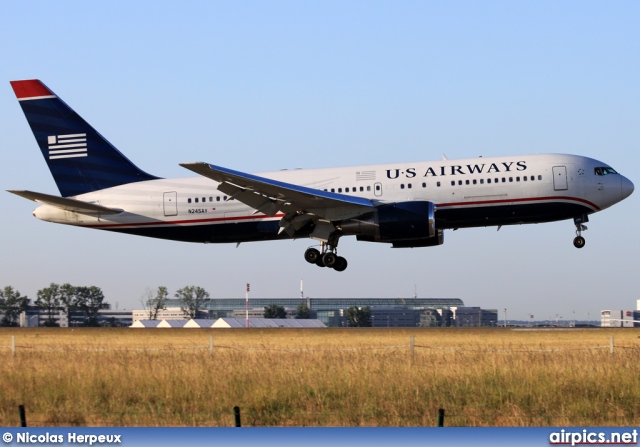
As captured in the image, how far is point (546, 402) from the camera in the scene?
19844 mm

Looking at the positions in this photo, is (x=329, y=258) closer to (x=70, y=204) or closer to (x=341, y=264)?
(x=341, y=264)

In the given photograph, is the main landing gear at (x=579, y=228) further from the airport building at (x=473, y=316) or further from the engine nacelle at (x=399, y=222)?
the airport building at (x=473, y=316)

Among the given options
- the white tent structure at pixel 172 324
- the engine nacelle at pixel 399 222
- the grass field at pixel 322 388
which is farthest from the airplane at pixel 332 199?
the white tent structure at pixel 172 324

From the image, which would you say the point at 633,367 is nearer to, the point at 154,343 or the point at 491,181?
the point at 491,181

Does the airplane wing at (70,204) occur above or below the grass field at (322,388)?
above

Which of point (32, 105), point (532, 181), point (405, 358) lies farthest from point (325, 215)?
point (32, 105)

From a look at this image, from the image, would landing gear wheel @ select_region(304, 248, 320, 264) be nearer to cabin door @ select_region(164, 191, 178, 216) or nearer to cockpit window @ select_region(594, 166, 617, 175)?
cabin door @ select_region(164, 191, 178, 216)

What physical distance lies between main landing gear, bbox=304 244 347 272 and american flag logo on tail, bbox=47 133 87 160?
40.3 feet

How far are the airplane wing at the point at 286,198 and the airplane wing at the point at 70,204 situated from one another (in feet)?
23.8

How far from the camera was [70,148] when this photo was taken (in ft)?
148

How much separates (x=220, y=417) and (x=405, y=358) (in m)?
9.65

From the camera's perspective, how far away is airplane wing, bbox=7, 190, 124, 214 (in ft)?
135

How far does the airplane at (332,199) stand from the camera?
3878cm

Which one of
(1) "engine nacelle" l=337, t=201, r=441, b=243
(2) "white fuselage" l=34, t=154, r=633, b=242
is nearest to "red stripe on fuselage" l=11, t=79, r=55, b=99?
(2) "white fuselage" l=34, t=154, r=633, b=242
